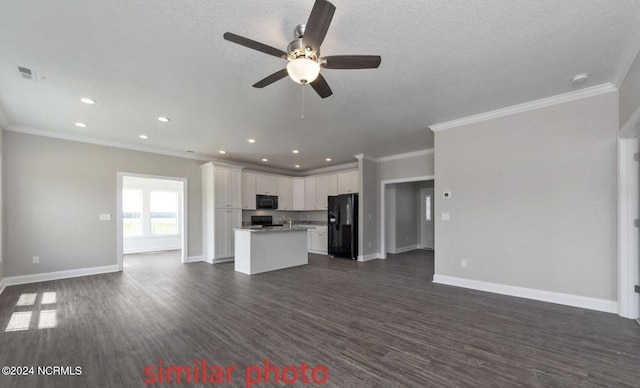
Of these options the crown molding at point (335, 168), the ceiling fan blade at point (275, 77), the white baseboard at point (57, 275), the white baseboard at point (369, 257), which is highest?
the ceiling fan blade at point (275, 77)

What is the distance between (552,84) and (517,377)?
3.18 meters

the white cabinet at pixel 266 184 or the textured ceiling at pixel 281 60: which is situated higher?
the textured ceiling at pixel 281 60

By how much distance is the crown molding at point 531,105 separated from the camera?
3.19m

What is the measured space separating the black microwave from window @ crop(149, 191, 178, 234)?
380 cm

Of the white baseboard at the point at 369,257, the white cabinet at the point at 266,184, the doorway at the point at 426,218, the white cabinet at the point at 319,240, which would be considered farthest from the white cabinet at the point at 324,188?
the doorway at the point at 426,218

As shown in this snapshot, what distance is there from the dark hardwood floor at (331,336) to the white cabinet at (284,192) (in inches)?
164

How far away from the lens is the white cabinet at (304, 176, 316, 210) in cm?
838

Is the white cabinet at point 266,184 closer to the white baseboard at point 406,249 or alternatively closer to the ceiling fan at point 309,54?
the white baseboard at point 406,249

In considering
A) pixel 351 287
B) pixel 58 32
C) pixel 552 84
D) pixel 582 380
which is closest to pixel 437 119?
pixel 552 84

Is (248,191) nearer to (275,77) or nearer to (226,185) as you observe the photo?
(226,185)

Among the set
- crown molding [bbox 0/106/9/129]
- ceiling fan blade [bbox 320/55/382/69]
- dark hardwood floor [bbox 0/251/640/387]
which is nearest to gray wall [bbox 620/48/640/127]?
dark hardwood floor [bbox 0/251/640/387]

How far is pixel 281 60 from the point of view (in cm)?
261

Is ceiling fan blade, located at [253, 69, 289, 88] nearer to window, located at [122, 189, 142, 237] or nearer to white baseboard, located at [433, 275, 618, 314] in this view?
white baseboard, located at [433, 275, 618, 314]

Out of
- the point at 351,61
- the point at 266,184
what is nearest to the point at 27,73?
the point at 351,61
